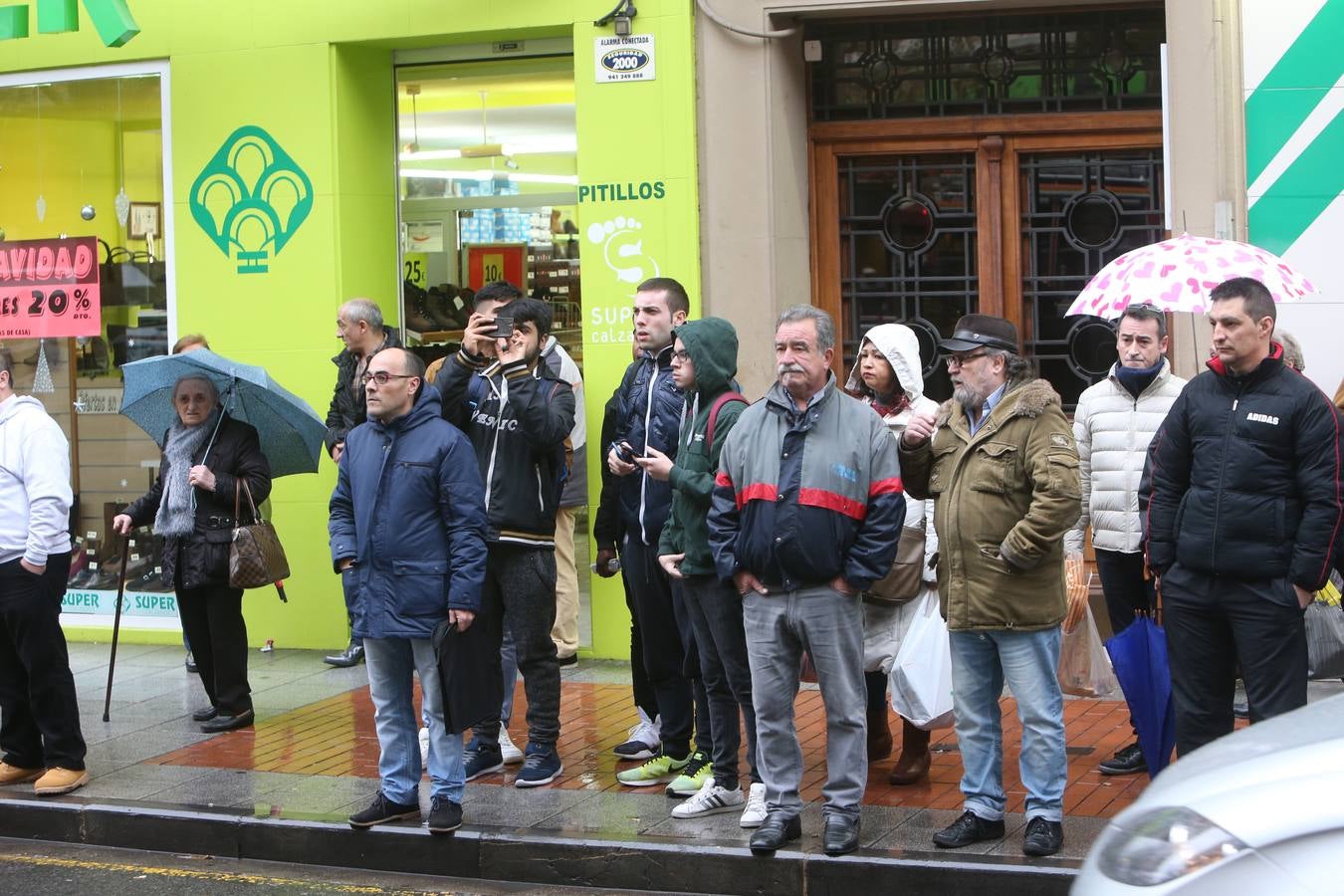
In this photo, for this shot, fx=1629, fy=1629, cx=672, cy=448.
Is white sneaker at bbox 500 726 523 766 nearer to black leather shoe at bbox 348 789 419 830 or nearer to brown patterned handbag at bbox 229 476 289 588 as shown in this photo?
black leather shoe at bbox 348 789 419 830

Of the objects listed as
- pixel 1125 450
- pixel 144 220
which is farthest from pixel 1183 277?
pixel 144 220

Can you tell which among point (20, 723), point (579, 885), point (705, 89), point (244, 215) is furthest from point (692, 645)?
point (244, 215)

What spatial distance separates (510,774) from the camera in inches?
306

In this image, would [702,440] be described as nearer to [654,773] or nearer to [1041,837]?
[654,773]

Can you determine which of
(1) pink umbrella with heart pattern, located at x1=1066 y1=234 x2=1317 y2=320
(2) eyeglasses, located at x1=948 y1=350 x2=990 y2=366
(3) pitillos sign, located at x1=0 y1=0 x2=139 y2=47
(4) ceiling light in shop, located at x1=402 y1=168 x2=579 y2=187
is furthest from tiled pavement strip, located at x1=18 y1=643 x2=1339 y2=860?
(3) pitillos sign, located at x1=0 y1=0 x2=139 y2=47

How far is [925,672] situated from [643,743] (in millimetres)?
1604

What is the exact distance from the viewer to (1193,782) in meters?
3.77

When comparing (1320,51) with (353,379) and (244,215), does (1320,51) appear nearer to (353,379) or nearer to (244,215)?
(353,379)

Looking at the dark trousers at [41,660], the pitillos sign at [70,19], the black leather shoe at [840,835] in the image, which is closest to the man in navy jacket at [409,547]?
the black leather shoe at [840,835]

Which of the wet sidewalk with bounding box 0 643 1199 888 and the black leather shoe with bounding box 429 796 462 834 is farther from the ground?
the black leather shoe with bounding box 429 796 462 834

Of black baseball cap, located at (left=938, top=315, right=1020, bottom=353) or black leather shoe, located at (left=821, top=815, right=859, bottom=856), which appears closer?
black leather shoe, located at (left=821, top=815, right=859, bottom=856)

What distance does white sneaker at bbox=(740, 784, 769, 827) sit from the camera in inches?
262

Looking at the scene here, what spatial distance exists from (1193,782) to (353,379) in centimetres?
696

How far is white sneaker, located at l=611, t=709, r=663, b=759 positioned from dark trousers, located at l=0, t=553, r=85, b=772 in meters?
2.59
